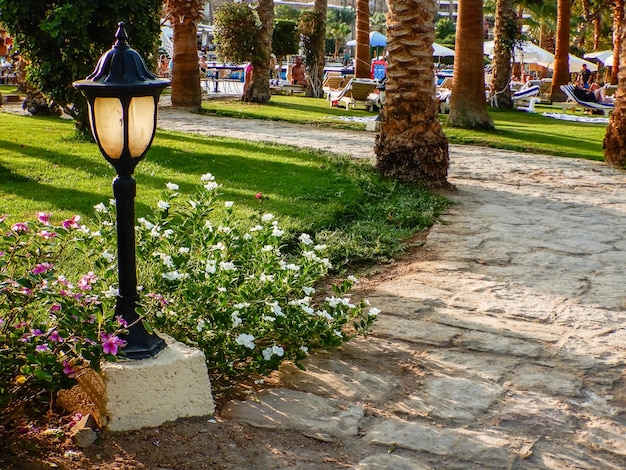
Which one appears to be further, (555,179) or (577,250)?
(555,179)

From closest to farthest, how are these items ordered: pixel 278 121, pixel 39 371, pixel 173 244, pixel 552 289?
1. pixel 39 371
2. pixel 173 244
3. pixel 552 289
4. pixel 278 121

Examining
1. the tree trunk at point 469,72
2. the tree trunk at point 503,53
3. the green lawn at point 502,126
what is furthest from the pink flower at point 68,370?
the tree trunk at point 503,53

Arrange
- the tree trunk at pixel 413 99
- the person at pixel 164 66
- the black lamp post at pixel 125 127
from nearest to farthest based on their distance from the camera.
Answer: the black lamp post at pixel 125 127, the tree trunk at pixel 413 99, the person at pixel 164 66

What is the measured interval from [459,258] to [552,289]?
858mm

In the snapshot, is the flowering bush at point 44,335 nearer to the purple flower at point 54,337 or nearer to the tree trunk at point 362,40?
the purple flower at point 54,337

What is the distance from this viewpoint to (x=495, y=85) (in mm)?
22391

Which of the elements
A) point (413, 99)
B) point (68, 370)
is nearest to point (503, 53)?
point (413, 99)

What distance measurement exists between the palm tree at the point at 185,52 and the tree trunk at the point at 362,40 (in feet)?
23.2

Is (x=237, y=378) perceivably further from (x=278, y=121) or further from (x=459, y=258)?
(x=278, y=121)

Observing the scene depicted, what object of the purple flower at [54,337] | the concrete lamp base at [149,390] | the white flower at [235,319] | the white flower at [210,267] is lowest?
the concrete lamp base at [149,390]

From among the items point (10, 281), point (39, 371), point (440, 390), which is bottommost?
point (440, 390)

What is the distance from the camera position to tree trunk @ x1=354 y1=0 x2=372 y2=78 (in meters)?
23.5

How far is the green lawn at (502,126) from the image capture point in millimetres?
13266

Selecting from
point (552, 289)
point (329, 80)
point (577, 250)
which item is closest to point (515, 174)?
point (577, 250)
